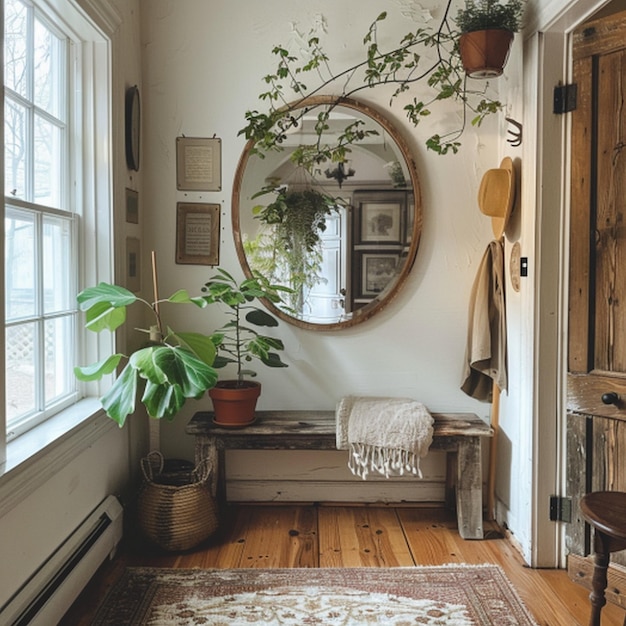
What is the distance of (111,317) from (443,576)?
156 cm

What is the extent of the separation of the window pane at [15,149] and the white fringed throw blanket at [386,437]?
1539mm

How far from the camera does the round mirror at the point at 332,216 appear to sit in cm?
279

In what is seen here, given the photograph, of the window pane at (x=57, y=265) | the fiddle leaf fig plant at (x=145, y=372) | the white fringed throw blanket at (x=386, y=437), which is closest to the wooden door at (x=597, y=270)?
the white fringed throw blanket at (x=386, y=437)

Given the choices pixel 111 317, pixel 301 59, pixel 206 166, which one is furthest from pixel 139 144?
pixel 111 317

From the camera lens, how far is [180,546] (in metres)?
2.41

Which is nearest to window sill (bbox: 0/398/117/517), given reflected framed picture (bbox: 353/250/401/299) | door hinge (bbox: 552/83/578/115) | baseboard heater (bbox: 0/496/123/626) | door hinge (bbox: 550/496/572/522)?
baseboard heater (bbox: 0/496/123/626)

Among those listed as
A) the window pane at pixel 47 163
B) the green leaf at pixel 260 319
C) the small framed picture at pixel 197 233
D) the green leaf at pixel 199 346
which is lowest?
the green leaf at pixel 199 346

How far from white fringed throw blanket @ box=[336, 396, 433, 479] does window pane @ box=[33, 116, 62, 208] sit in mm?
1460

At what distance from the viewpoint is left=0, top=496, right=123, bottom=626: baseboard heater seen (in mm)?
1696

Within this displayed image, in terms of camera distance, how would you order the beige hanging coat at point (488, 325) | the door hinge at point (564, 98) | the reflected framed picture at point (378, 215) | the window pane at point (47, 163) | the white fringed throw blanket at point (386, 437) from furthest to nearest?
the reflected framed picture at point (378, 215), the beige hanging coat at point (488, 325), the white fringed throw blanket at point (386, 437), the door hinge at point (564, 98), the window pane at point (47, 163)

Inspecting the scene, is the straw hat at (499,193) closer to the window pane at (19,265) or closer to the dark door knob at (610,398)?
the dark door knob at (610,398)

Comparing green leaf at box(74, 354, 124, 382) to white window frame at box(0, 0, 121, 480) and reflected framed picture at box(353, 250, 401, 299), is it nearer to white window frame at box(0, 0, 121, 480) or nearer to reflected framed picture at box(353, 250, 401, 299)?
white window frame at box(0, 0, 121, 480)

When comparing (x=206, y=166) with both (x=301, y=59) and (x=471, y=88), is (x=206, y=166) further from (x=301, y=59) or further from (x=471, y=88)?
(x=471, y=88)

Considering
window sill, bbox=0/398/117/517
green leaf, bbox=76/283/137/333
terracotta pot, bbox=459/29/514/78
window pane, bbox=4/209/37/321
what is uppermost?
terracotta pot, bbox=459/29/514/78
